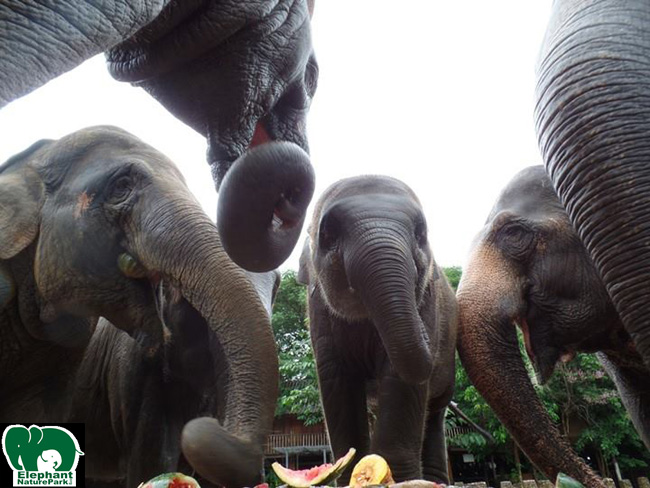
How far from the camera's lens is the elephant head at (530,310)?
2.56 meters

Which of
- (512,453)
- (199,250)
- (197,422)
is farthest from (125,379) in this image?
(512,453)

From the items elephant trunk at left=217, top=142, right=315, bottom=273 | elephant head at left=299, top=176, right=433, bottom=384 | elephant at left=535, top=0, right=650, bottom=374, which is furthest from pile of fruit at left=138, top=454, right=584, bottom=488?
elephant head at left=299, top=176, right=433, bottom=384

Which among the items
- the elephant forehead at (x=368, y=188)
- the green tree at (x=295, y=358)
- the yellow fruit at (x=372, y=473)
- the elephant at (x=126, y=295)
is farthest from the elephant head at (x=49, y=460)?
the green tree at (x=295, y=358)

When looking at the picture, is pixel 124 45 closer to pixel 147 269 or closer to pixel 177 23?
pixel 177 23

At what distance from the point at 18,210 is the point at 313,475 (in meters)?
1.67

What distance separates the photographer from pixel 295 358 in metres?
16.2

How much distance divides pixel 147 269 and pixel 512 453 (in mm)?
17022

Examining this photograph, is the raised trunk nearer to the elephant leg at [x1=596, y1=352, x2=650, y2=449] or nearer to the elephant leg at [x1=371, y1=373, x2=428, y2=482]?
the elephant leg at [x1=371, y1=373, x2=428, y2=482]

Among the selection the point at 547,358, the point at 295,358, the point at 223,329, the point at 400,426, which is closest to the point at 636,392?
the point at 547,358

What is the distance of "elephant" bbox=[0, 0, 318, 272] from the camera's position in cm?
159

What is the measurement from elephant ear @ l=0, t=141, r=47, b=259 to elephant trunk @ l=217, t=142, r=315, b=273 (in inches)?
45.4

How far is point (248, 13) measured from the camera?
159 centimetres

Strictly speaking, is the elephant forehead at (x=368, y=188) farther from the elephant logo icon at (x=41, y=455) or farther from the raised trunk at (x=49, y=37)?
the raised trunk at (x=49, y=37)

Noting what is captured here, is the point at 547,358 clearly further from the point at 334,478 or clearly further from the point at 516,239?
the point at 334,478
